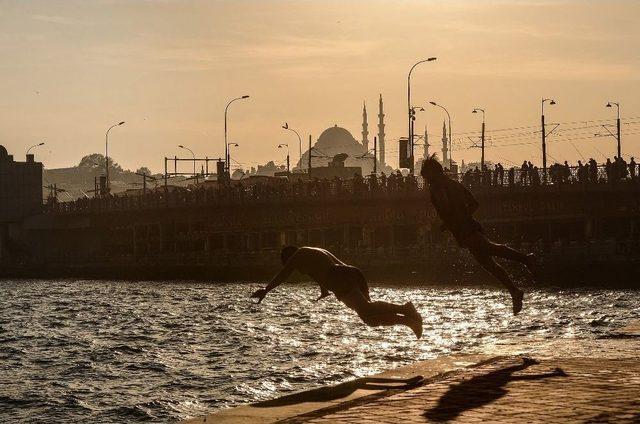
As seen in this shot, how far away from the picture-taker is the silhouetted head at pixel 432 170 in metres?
18.6

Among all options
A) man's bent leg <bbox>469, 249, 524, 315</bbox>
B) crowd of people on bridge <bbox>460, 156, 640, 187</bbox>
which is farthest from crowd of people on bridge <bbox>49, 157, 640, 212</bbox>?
man's bent leg <bbox>469, 249, 524, 315</bbox>

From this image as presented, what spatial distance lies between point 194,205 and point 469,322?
67.0 m

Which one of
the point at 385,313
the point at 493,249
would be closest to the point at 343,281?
the point at 385,313

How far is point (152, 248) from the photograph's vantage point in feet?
408

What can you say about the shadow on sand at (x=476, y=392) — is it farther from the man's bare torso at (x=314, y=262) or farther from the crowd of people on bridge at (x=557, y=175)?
the crowd of people on bridge at (x=557, y=175)

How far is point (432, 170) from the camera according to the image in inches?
735

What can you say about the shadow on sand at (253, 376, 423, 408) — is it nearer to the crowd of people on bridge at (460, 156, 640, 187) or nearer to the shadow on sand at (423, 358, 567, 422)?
the shadow on sand at (423, 358, 567, 422)

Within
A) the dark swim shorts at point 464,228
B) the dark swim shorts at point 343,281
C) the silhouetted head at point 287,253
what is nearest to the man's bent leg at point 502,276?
the dark swim shorts at point 464,228

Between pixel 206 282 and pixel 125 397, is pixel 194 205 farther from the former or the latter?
pixel 125 397

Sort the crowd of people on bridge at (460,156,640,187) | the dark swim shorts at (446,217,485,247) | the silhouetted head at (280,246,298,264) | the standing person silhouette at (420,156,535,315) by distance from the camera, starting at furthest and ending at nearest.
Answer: the crowd of people on bridge at (460,156,640,187) < the dark swim shorts at (446,217,485,247) < the standing person silhouette at (420,156,535,315) < the silhouetted head at (280,246,298,264)

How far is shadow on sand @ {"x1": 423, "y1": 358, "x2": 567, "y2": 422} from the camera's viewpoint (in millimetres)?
13211

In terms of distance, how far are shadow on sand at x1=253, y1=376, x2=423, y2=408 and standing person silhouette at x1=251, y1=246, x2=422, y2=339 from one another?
3.57 ft

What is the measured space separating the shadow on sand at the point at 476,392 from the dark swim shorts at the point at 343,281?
7.59ft

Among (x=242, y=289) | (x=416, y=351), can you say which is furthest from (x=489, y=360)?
(x=242, y=289)
